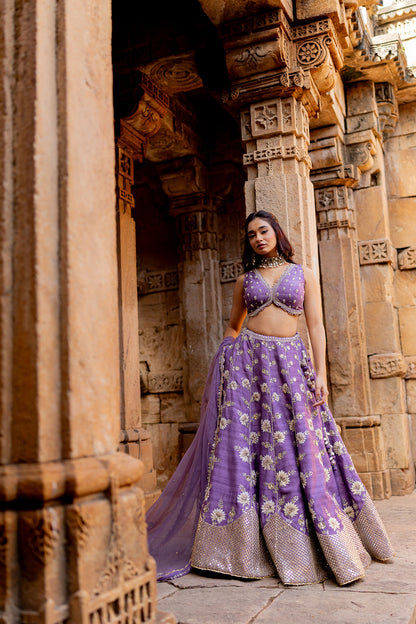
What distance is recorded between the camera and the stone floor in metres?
2.36

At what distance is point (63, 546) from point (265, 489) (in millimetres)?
1668

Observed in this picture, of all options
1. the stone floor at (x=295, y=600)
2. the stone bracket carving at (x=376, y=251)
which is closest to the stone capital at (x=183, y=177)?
the stone bracket carving at (x=376, y=251)

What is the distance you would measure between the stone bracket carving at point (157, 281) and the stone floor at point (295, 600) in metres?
4.53

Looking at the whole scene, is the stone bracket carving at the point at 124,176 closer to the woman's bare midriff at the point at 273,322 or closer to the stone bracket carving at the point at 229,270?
the stone bracket carving at the point at 229,270

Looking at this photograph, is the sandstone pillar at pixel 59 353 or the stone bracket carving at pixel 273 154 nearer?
the sandstone pillar at pixel 59 353

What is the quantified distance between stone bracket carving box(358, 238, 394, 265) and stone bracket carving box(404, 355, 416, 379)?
1.04 meters

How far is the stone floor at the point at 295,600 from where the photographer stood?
2.36 m

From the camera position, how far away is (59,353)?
5.62ft

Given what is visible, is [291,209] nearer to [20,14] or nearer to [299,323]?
[299,323]

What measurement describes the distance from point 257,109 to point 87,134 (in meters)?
2.73

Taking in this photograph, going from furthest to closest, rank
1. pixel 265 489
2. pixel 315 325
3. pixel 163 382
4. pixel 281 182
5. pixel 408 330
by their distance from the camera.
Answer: pixel 163 382, pixel 408 330, pixel 281 182, pixel 315 325, pixel 265 489

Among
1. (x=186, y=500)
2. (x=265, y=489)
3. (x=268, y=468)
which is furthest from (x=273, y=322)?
(x=186, y=500)

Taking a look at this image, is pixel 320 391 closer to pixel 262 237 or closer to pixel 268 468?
pixel 268 468

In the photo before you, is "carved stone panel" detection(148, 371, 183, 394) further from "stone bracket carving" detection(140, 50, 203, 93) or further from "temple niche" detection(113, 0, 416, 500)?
"stone bracket carving" detection(140, 50, 203, 93)
